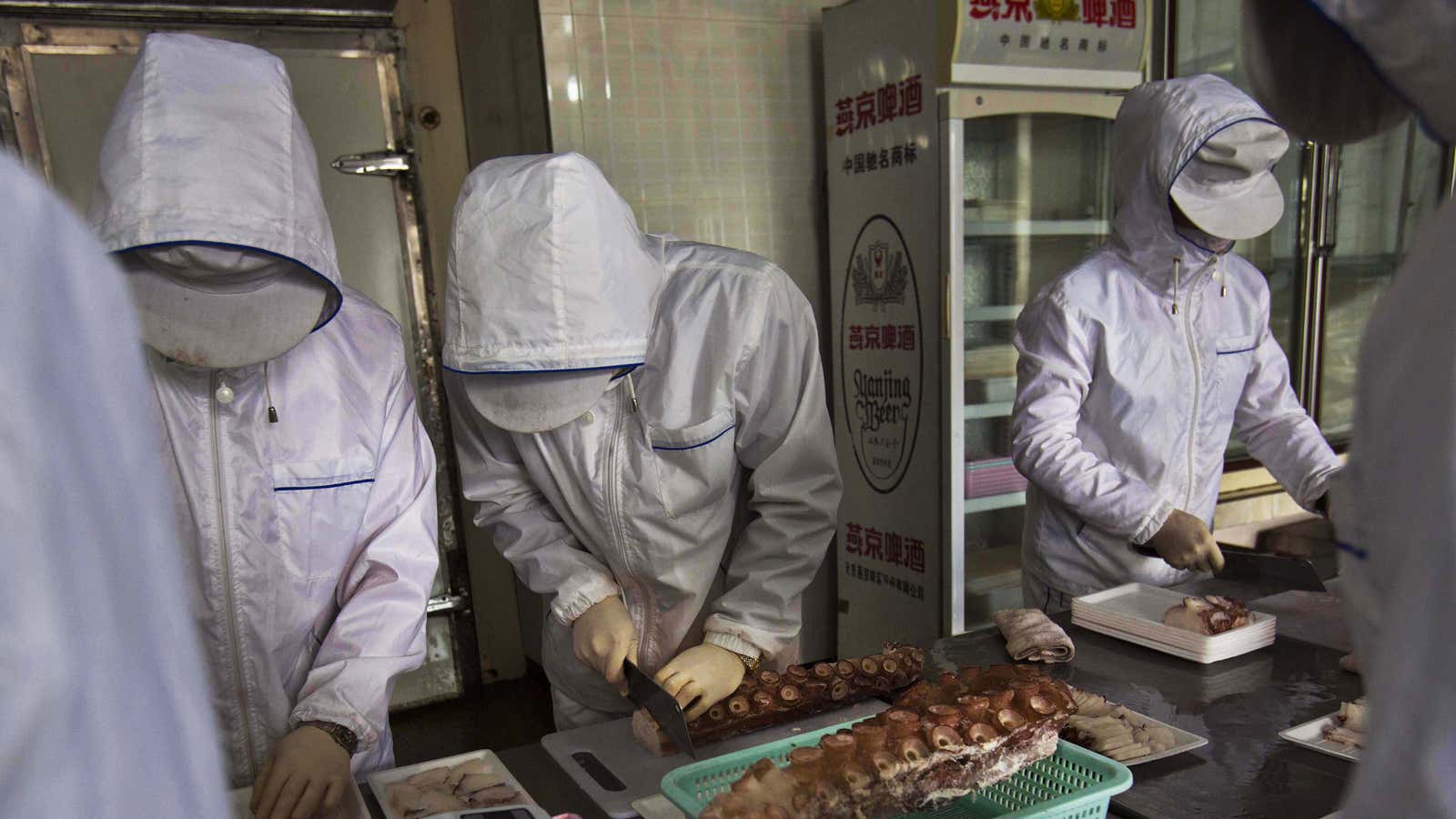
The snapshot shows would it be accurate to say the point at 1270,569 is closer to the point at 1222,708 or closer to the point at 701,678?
the point at 1222,708

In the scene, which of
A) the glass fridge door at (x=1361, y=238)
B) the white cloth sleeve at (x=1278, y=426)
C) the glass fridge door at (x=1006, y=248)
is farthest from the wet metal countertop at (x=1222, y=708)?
the glass fridge door at (x=1361, y=238)

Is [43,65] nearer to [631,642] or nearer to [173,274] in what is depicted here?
[173,274]

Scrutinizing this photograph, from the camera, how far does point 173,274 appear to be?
1.32 m

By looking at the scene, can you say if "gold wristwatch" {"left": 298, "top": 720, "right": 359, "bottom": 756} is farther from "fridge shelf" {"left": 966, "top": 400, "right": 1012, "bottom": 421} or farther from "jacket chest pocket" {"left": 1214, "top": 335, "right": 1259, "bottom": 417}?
"fridge shelf" {"left": 966, "top": 400, "right": 1012, "bottom": 421}

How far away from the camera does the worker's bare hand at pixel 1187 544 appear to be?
1.98m

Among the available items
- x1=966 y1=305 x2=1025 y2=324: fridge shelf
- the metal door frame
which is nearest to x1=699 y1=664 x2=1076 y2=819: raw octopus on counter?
the metal door frame

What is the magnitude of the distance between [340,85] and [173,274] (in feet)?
8.17

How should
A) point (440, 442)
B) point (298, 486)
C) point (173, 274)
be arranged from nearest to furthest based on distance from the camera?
point (173, 274) → point (298, 486) → point (440, 442)

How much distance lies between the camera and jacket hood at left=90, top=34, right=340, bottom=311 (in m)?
1.21

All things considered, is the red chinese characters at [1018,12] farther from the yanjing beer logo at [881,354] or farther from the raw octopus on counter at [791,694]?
the raw octopus on counter at [791,694]

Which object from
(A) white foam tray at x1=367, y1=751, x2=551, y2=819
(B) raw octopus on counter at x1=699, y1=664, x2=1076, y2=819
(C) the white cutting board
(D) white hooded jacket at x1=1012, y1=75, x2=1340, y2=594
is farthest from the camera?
(D) white hooded jacket at x1=1012, y1=75, x2=1340, y2=594

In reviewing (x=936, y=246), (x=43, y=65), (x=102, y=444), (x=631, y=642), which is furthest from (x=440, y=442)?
(x=102, y=444)

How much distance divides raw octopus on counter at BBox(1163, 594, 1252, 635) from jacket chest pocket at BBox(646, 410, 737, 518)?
88 centimetres

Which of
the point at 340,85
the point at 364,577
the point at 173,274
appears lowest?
the point at 364,577
